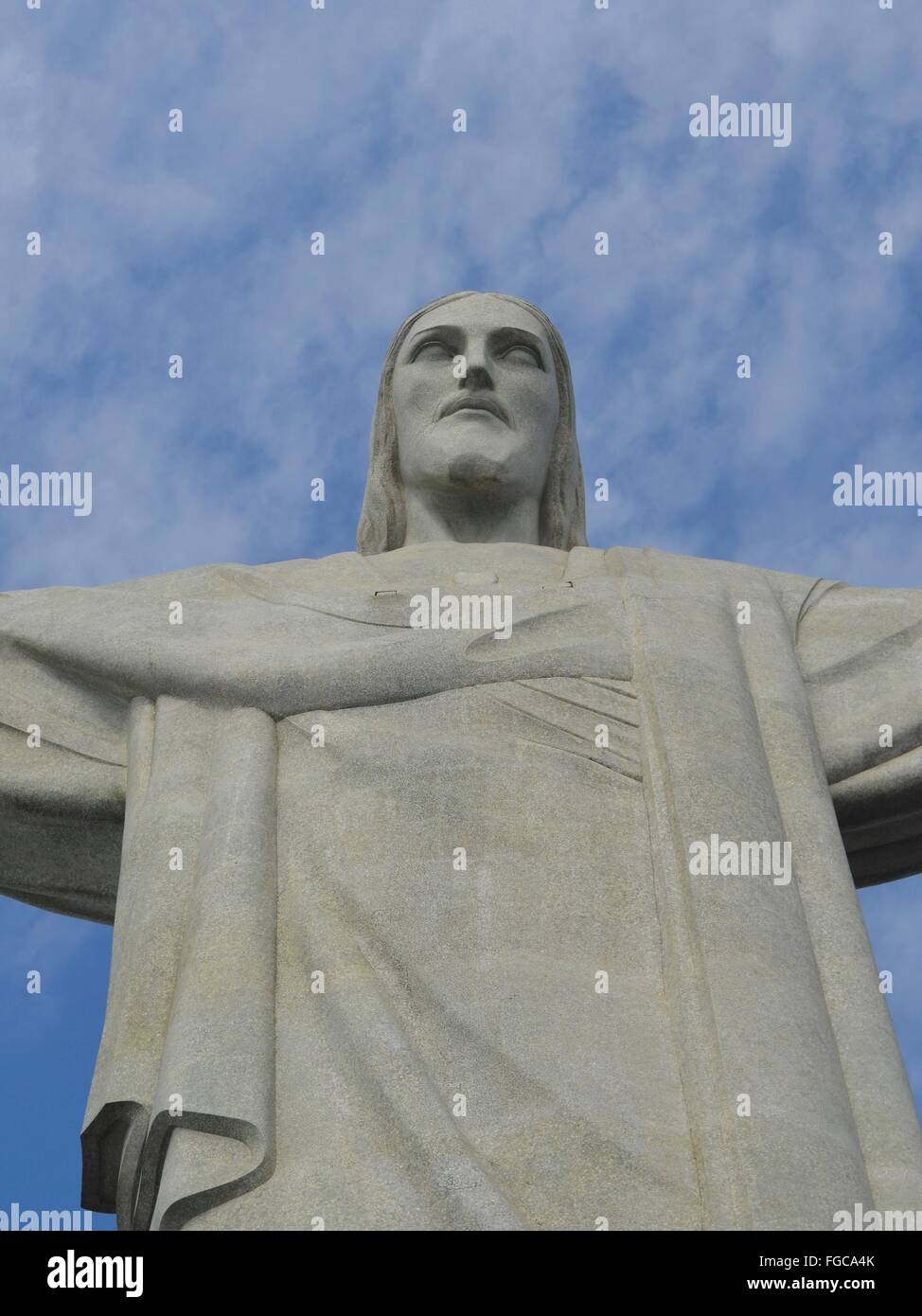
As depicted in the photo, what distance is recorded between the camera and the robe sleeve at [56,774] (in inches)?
542

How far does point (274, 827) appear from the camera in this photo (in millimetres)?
12711

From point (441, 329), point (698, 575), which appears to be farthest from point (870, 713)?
point (441, 329)

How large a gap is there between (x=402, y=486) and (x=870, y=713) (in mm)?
3631

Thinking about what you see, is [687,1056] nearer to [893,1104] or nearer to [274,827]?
[893,1104]

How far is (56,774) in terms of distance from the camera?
13.8 m

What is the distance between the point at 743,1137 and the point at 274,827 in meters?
2.79

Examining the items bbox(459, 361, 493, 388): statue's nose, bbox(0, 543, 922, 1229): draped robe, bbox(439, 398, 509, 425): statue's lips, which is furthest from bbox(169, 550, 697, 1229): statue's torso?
bbox(459, 361, 493, 388): statue's nose

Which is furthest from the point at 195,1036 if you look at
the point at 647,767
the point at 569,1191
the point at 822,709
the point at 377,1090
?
the point at 822,709

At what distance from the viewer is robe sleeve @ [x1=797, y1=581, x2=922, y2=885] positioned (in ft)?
44.9

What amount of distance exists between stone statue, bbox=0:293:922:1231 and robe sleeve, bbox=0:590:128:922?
0.8 inches

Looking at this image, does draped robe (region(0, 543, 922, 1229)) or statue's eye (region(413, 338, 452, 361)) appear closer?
draped robe (region(0, 543, 922, 1229))

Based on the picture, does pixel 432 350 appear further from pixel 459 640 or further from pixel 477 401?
pixel 459 640
